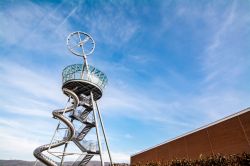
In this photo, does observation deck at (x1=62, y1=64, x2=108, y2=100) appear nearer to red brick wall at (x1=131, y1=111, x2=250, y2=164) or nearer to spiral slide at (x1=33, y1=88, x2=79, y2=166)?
spiral slide at (x1=33, y1=88, x2=79, y2=166)

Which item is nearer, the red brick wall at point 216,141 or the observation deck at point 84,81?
the red brick wall at point 216,141

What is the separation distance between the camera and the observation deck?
2398 cm

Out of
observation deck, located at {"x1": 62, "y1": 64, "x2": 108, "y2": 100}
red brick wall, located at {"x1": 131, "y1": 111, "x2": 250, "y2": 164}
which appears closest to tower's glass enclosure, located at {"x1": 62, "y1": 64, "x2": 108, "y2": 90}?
observation deck, located at {"x1": 62, "y1": 64, "x2": 108, "y2": 100}

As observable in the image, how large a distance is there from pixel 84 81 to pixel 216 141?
15.4 meters

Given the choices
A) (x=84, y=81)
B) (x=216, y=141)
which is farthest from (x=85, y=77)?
(x=216, y=141)

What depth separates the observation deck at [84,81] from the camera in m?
24.0

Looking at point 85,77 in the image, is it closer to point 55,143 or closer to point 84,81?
point 84,81

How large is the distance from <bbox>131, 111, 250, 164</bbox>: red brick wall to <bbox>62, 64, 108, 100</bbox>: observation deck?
1094 centimetres

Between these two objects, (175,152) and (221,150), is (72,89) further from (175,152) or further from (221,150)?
(221,150)

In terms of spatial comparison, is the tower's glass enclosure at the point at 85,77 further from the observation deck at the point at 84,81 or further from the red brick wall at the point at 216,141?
the red brick wall at the point at 216,141

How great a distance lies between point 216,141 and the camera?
15.8 metres

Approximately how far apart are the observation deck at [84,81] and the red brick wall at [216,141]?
1094 cm

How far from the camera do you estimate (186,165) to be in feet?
29.4

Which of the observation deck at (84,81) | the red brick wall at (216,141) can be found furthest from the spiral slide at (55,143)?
the red brick wall at (216,141)
